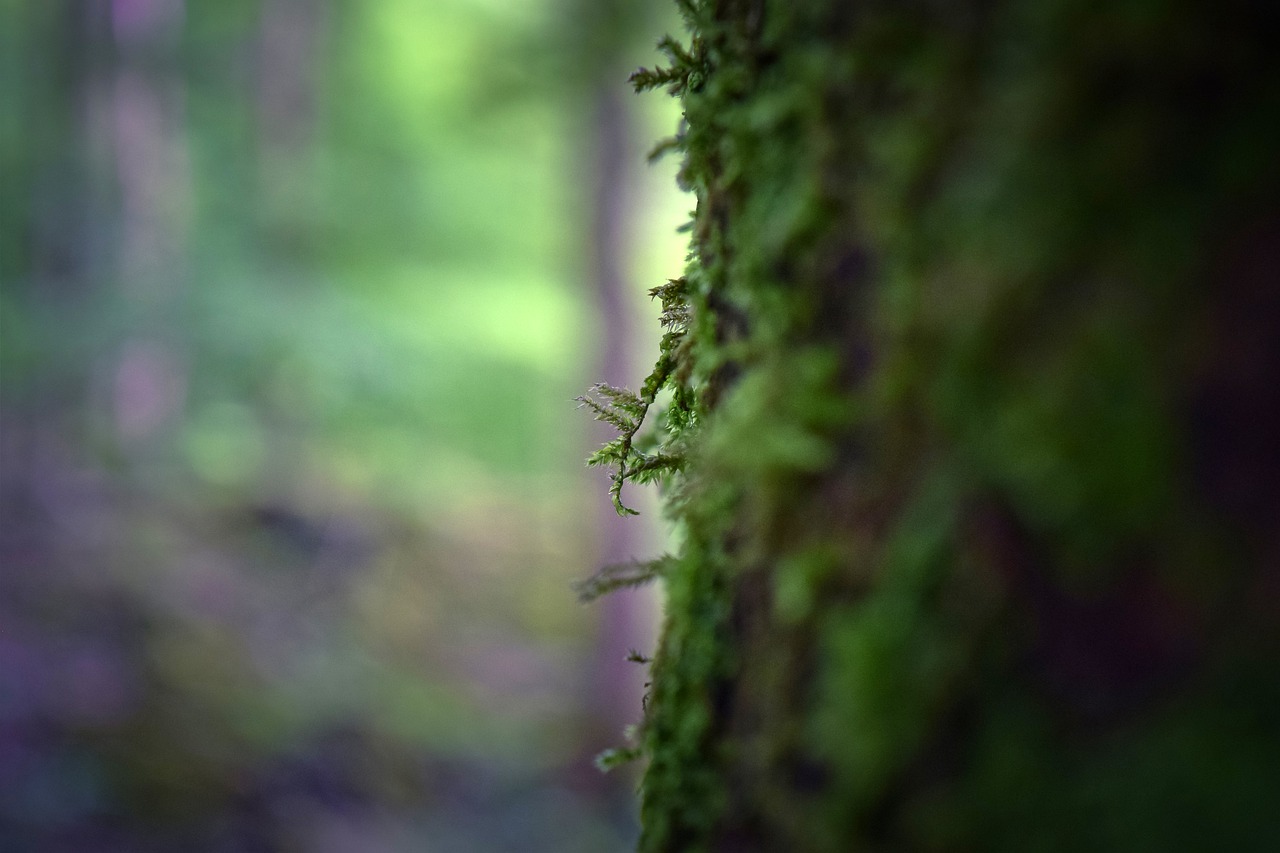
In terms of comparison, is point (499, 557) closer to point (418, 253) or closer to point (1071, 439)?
point (418, 253)

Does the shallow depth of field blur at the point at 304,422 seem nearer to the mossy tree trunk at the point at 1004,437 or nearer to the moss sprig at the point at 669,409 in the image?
the moss sprig at the point at 669,409

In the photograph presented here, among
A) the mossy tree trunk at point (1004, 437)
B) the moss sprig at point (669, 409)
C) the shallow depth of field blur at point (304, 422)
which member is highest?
the shallow depth of field blur at point (304, 422)

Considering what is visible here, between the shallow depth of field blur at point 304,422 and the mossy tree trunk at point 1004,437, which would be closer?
the mossy tree trunk at point 1004,437

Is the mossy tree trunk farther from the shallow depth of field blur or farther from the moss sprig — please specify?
the shallow depth of field blur

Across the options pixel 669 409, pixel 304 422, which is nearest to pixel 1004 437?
pixel 669 409

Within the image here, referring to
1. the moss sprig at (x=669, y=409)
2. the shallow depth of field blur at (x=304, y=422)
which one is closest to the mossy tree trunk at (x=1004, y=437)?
the moss sprig at (x=669, y=409)

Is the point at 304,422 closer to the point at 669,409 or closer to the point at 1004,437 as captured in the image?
the point at 669,409

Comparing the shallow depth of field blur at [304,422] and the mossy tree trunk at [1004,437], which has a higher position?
the shallow depth of field blur at [304,422]

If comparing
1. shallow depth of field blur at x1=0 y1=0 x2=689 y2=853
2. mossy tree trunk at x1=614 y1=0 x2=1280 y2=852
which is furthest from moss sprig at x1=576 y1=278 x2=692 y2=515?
shallow depth of field blur at x1=0 y1=0 x2=689 y2=853
